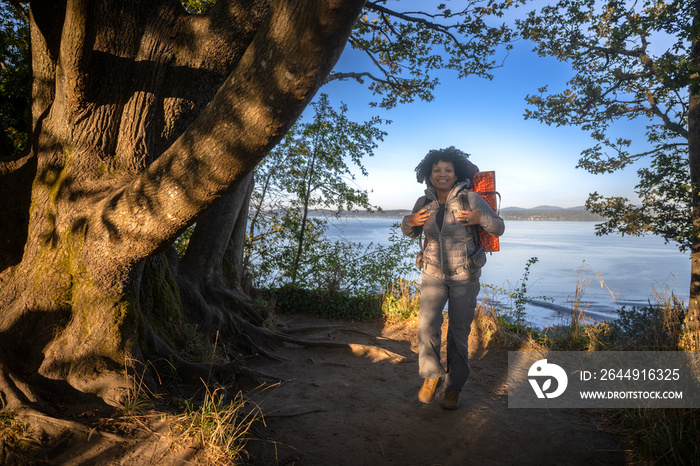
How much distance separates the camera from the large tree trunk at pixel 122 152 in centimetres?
234

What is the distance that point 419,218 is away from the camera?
11.5 feet

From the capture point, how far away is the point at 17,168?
3945 millimetres

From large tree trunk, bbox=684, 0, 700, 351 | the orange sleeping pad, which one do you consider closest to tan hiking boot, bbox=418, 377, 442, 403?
the orange sleeping pad

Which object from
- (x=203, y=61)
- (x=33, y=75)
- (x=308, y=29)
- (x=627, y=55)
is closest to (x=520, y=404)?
(x=308, y=29)

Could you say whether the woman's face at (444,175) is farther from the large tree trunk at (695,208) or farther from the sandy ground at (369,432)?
the large tree trunk at (695,208)

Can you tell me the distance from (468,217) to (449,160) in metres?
0.71

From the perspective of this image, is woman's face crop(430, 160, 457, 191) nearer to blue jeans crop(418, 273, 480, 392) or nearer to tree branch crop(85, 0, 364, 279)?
blue jeans crop(418, 273, 480, 392)

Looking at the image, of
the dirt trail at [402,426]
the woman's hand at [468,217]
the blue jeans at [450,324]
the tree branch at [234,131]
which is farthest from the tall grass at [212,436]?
the woman's hand at [468,217]

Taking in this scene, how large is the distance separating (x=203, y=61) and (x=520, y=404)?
4.59 meters

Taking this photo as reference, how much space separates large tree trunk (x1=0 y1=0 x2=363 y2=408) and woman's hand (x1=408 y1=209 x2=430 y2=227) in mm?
1466

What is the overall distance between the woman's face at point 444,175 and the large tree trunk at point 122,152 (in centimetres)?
160

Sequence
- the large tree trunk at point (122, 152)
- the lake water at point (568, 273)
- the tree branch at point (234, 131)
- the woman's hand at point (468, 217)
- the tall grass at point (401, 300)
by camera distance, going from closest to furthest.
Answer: the tree branch at point (234, 131) → the large tree trunk at point (122, 152) → the woman's hand at point (468, 217) → the tall grass at point (401, 300) → the lake water at point (568, 273)

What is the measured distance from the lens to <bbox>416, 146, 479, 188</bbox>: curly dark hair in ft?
12.4

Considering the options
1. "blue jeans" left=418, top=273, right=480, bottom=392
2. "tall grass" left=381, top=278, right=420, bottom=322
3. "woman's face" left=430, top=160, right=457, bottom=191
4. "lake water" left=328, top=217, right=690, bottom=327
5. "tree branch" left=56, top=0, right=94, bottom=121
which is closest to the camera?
"tree branch" left=56, top=0, right=94, bottom=121
